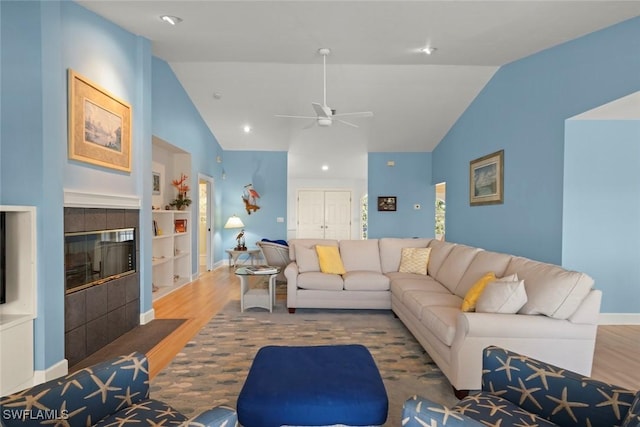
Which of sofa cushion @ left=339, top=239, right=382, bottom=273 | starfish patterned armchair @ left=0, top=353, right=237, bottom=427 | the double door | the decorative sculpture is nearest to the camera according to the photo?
starfish patterned armchair @ left=0, top=353, right=237, bottom=427

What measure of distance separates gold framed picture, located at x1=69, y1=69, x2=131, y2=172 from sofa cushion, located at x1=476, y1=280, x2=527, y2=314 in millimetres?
3401

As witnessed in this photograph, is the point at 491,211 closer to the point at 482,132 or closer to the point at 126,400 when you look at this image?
the point at 482,132

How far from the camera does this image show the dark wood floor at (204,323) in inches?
106

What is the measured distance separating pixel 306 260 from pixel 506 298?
2566mm

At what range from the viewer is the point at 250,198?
25.7 ft

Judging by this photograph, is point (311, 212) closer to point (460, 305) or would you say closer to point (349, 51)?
point (349, 51)

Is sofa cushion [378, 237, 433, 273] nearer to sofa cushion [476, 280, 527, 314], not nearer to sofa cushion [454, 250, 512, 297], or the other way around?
sofa cushion [454, 250, 512, 297]

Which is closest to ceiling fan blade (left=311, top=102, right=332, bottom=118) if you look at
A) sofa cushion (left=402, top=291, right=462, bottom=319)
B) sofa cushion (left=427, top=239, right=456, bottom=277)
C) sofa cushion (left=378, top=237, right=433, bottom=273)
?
sofa cushion (left=378, top=237, right=433, bottom=273)

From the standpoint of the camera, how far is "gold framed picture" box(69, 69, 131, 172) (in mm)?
2768

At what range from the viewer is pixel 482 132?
17.8 ft

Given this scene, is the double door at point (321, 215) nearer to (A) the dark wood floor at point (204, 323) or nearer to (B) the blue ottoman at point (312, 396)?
(A) the dark wood floor at point (204, 323)

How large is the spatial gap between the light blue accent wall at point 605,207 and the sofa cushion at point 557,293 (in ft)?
5.74

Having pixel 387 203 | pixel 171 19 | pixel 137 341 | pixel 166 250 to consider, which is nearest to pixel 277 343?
pixel 137 341

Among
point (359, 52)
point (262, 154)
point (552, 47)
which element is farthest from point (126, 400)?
point (262, 154)
